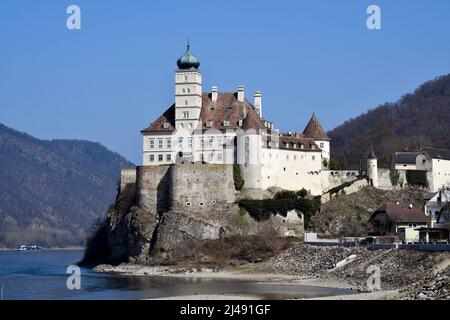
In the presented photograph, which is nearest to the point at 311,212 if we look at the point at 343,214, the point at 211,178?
the point at 343,214

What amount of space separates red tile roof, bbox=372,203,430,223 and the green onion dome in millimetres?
20705

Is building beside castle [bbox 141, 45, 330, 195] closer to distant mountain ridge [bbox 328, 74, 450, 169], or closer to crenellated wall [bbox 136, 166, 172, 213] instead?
crenellated wall [bbox 136, 166, 172, 213]

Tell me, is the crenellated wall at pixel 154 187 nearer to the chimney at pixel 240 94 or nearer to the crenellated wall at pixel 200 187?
the crenellated wall at pixel 200 187

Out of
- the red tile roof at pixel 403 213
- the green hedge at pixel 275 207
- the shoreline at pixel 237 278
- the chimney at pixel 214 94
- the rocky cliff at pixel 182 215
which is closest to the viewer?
the shoreline at pixel 237 278

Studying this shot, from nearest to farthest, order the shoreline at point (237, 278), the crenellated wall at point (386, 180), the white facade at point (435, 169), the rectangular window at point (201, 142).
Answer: the shoreline at point (237, 278) < the rectangular window at point (201, 142) < the crenellated wall at point (386, 180) < the white facade at point (435, 169)

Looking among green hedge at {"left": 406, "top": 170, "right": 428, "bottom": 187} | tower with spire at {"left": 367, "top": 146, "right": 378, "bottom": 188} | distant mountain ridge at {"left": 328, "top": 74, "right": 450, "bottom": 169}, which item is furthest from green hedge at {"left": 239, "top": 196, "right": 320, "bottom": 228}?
distant mountain ridge at {"left": 328, "top": 74, "right": 450, "bottom": 169}

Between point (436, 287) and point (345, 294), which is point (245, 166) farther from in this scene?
point (436, 287)

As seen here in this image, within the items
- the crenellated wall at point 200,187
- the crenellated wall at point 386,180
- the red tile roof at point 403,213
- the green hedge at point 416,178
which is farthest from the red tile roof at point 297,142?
the red tile roof at point 403,213

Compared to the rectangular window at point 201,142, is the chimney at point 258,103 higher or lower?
higher

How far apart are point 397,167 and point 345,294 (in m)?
42.5

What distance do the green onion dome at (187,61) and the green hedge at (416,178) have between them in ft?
74.7

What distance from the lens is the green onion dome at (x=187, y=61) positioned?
9056 cm

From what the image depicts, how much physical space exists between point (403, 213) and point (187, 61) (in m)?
23.1

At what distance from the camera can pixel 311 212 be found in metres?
89.6
